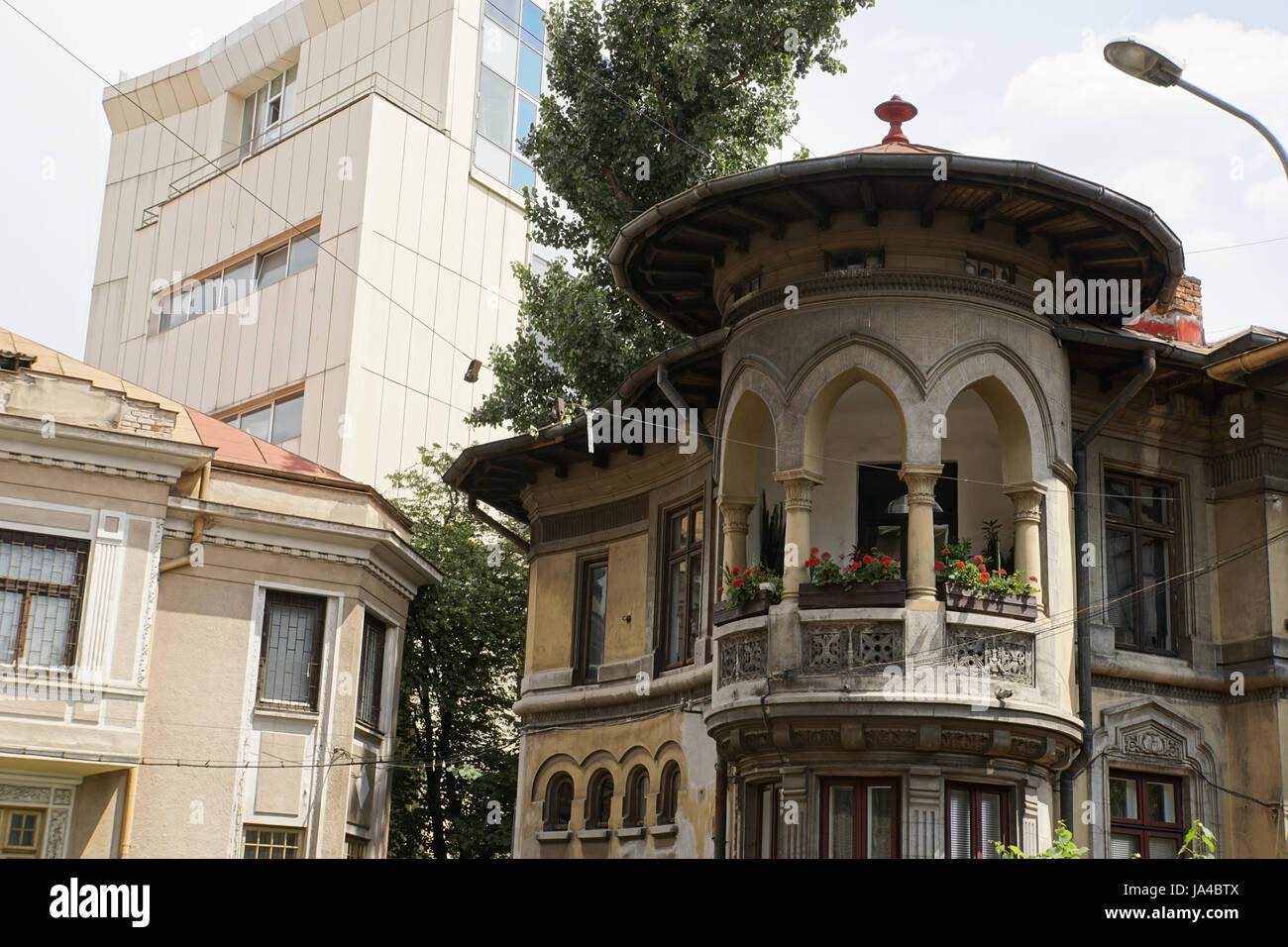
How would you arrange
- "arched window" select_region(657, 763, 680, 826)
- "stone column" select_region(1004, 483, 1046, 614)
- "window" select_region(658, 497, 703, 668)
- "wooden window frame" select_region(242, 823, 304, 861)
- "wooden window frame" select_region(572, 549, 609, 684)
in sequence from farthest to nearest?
"wooden window frame" select_region(242, 823, 304, 861) < "wooden window frame" select_region(572, 549, 609, 684) < "window" select_region(658, 497, 703, 668) < "arched window" select_region(657, 763, 680, 826) < "stone column" select_region(1004, 483, 1046, 614)

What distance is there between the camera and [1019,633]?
14.9m

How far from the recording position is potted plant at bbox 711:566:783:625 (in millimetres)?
15406

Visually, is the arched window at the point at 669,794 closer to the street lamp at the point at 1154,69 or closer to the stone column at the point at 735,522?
the stone column at the point at 735,522

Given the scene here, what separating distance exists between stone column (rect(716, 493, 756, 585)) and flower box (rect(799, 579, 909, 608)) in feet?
5.66

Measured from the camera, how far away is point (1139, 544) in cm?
1712

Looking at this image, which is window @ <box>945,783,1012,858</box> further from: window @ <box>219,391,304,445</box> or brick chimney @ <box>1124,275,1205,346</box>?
window @ <box>219,391,304,445</box>

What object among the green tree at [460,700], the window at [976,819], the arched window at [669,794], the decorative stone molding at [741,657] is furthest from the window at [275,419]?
the window at [976,819]

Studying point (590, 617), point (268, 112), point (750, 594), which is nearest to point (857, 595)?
point (750, 594)

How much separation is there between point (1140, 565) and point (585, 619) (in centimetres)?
828

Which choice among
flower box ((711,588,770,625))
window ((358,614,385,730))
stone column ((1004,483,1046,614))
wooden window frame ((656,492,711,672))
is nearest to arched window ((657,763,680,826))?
wooden window frame ((656,492,711,672))

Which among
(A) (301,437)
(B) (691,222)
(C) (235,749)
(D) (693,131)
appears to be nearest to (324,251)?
(A) (301,437)

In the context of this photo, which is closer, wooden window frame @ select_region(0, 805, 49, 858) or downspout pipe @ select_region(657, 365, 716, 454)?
downspout pipe @ select_region(657, 365, 716, 454)

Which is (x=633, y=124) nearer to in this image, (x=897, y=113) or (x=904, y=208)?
(x=897, y=113)

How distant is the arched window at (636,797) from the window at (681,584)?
5.19ft
